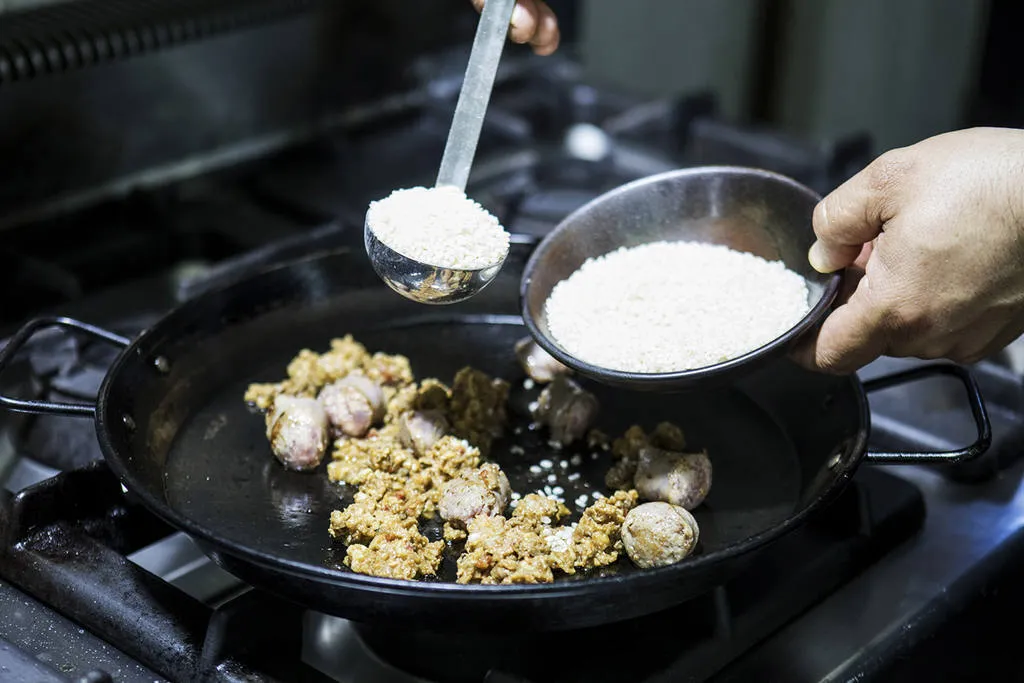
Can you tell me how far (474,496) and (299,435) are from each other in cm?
22

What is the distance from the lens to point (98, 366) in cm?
148

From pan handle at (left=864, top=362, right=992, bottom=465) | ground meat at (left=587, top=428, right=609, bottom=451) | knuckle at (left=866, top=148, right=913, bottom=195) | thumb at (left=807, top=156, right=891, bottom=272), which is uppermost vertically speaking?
knuckle at (left=866, top=148, right=913, bottom=195)

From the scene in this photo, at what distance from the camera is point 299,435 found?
121 centimetres

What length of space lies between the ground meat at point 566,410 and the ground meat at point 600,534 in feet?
0.52

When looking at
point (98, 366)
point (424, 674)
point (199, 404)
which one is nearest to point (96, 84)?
point (98, 366)

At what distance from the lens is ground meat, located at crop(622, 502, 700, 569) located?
3.41ft

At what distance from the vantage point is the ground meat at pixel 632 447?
121 centimetres

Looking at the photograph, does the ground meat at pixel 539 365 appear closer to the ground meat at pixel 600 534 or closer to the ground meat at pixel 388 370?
the ground meat at pixel 388 370

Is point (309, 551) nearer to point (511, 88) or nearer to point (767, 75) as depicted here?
point (511, 88)

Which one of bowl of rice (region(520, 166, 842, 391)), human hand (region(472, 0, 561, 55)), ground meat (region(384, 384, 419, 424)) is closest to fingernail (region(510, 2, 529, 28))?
human hand (region(472, 0, 561, 55))

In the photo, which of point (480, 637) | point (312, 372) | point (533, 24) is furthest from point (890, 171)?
point (312, 372)

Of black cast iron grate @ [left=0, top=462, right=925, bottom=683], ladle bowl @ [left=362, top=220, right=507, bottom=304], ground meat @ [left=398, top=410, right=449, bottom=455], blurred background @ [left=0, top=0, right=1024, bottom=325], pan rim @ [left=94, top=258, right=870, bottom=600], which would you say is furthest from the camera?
blurred background @ [left=0, top=0, right=1024, bottom=325]

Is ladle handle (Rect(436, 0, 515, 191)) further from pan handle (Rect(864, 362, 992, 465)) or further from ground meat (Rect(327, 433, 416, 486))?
pan handle (Rect(864, 362, 992, 465))

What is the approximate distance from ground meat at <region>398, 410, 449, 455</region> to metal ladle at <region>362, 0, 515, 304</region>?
0.15 m
